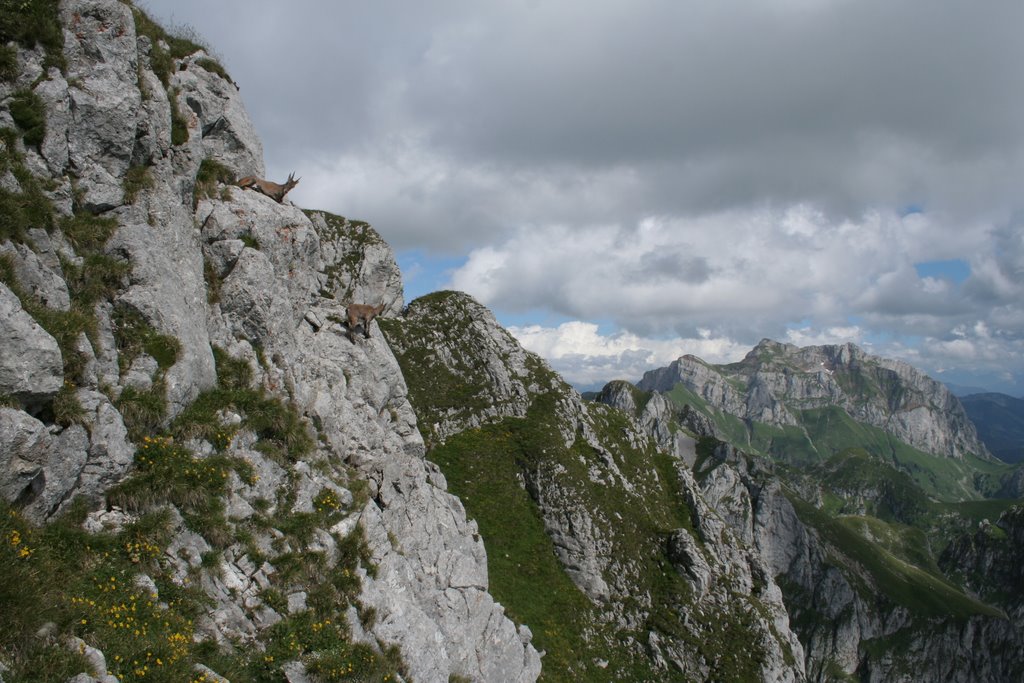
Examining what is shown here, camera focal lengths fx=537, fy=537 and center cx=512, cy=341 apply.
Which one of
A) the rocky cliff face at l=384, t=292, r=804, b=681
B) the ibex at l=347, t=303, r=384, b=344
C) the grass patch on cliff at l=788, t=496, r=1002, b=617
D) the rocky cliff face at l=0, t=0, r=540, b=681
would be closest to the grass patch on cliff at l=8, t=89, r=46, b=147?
the rocky cliff face at l=0, t=0, r=540, b=681

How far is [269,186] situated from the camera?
83.8ft

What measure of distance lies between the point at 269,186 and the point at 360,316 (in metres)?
7.46

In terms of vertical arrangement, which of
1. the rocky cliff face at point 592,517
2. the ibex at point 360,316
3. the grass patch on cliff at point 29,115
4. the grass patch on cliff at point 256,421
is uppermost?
the grass patch on cliff at point 29,115

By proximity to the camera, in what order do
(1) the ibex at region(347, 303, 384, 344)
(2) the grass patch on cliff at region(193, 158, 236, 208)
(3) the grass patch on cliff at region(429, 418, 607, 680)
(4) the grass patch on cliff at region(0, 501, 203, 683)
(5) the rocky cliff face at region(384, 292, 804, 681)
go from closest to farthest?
(4) the grass patch on cliff at region(0, 501, 203, 683) < (2) the grass patch on cliff at region(193, 158, 236, 208) < (1) the ibex at region(347, 303, 384, 344) < (3) the grass patch on cliff at region(429, 418, 607, 680) < (5) the rocky cliff face at region(384, 292, 804, 681)

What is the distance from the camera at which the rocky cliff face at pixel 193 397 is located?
12578mm

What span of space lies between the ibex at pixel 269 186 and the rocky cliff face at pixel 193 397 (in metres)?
1.01

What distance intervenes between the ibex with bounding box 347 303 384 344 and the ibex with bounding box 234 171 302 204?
6.27 m

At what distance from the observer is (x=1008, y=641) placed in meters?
143

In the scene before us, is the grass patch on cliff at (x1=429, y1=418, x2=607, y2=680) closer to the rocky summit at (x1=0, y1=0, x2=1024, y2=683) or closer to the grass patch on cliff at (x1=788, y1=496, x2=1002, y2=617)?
the rocky summit at (x1=0, y1=0, x2=1024, y2=683)

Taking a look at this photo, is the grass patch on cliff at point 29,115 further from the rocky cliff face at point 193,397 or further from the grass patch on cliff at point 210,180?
the grass patch on cliff at point 210,180

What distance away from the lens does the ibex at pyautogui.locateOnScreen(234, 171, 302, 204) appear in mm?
25094

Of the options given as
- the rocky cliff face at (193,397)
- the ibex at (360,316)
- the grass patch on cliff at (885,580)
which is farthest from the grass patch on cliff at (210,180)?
the grass patch on cliff at (885,580)

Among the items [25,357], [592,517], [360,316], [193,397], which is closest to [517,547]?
[592,517]

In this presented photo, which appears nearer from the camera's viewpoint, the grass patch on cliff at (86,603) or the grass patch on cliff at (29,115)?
the grass patch on cliff at (86,603)
